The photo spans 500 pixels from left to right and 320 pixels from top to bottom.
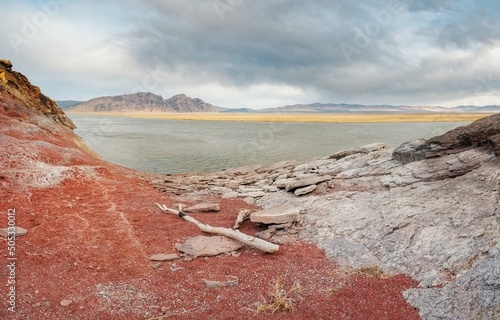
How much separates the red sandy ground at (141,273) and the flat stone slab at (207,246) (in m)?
0.38

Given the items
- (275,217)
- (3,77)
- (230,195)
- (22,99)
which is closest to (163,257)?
(275,217)

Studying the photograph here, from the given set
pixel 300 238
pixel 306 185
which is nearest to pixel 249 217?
pixel 300 238

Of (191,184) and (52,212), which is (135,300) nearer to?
(52,212)

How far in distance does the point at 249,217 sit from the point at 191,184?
11722 millimetres

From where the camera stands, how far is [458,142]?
59.8 feet

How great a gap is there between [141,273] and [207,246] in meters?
2.94

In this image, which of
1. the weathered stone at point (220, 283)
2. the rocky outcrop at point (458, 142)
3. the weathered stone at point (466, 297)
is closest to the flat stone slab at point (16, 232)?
the weathered stone at point (220, 283)

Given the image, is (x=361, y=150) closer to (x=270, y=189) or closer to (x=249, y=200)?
(x=270, y=189)

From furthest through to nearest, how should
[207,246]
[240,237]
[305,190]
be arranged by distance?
[305,190]
[240,237]
[207,246]

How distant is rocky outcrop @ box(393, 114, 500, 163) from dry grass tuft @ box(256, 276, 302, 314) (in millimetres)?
11007

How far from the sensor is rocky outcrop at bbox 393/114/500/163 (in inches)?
646

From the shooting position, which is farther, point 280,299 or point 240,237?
point 240,237

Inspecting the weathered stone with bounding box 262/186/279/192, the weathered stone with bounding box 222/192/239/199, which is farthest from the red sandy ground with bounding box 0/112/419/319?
the weathered stone with bounding box 262/186/279/192

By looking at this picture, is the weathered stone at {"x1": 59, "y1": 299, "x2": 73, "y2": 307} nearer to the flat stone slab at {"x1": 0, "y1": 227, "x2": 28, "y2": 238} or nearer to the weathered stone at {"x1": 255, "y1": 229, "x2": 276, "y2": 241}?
the flat stone slab at {"x1": 0, "y1": 227, "x2": 28, "y2": 238}
